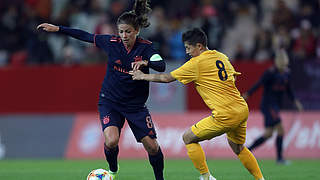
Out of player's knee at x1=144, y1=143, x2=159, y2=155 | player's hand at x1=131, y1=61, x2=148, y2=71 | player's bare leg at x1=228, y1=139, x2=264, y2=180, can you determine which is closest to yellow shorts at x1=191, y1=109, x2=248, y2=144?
player's bare leg at x1=228, y1=139, x2=264, y2=180

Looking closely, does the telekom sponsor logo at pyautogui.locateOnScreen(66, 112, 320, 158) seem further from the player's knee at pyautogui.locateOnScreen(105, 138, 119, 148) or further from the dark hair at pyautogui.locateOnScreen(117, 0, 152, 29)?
the dark hair at pyautogui.locateOnScreen(117, 0, 152, 29)

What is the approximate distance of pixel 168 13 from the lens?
19188mm

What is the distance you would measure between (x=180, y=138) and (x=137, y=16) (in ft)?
23.9

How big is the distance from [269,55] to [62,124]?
18.8 ft

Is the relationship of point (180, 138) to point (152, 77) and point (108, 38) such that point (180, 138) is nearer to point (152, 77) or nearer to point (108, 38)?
point (108, 38)

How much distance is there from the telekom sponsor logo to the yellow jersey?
7075 mm

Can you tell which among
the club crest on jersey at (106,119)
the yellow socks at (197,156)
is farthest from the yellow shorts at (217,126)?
the club crest on jersey at (106,119)

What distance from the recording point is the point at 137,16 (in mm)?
8602

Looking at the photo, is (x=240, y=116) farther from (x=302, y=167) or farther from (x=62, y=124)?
(x=62, y=124)

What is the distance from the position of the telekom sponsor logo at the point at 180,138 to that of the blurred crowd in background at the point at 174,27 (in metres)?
1.71

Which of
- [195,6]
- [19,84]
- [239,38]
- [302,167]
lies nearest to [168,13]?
[195,6]

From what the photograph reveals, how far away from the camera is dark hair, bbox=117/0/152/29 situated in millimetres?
8422

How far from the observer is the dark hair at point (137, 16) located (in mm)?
8422

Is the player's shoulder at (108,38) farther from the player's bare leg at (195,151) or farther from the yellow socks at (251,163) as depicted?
the yellow socks at (251,163)
